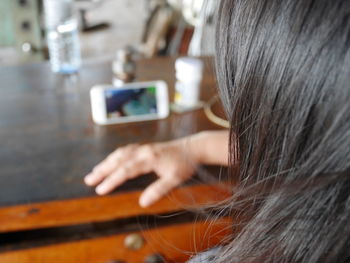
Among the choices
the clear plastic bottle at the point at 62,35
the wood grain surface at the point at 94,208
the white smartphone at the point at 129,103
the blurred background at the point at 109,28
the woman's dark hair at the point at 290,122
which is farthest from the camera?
the blurred background at the point at 109,28

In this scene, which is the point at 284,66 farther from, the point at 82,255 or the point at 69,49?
the point at 69,49

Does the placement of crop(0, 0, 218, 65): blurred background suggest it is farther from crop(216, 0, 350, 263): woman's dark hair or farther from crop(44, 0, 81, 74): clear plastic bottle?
crop(216, 0, 350, 263): woman's dark hair

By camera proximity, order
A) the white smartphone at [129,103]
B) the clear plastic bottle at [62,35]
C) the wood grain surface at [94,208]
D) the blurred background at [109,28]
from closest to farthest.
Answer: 1. the wood grain surface at [94,208]
2. the white smartphone at [129,103]
3. the clear plastic bottle at [62,35]
4. the blurred background at [109,28]

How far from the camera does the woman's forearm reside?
0.71 m

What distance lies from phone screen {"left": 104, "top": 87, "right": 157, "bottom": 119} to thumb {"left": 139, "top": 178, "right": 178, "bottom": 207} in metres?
0.20

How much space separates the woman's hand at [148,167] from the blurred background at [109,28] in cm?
93

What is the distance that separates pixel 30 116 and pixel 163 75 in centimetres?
36

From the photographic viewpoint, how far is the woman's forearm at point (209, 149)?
715mm

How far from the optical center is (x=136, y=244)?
72 centimetres

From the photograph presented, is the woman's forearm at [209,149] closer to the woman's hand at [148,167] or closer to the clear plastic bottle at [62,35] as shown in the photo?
the woman's hand at [148,167]

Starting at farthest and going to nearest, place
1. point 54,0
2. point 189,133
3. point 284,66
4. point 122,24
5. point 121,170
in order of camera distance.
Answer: point 122,24
point 54,0
point 189,133
point 121,170
point 284,66

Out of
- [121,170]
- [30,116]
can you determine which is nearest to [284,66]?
[121,170]

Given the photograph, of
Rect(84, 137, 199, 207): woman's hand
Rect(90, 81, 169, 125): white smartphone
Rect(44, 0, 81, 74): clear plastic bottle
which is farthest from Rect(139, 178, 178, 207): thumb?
Rect(44, 0, 81, 74): clear plastic bottle

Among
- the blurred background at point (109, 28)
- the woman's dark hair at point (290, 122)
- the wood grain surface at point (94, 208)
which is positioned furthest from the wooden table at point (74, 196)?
the blurred background at point (109, 28)
